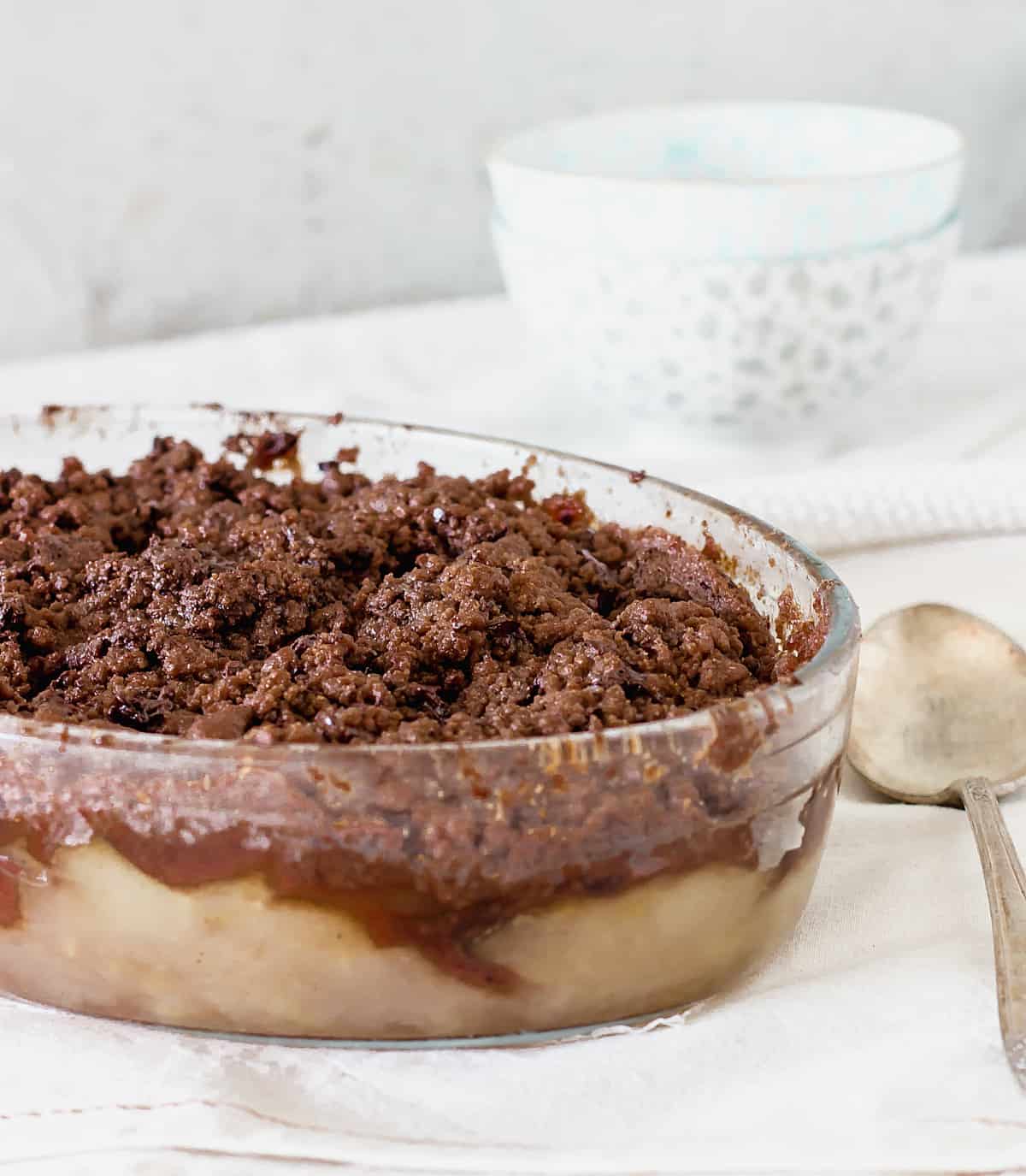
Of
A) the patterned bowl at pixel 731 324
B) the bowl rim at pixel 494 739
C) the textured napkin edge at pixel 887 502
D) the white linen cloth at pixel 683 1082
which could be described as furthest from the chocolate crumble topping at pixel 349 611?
the patterned bowl at pixel 731 324

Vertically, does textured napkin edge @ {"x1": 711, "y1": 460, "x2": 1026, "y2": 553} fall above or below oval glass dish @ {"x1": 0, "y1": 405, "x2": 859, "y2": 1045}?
below

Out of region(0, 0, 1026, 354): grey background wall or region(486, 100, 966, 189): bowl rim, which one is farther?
region(0, 0, 1026, 354): grey background wall

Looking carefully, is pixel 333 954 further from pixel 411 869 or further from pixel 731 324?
pixel 731 324

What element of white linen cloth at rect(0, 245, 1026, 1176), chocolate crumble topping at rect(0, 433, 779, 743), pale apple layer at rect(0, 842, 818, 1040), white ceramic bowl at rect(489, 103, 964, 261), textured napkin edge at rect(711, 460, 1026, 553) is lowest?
textured napkin edge at rect(711, 460, 1026, 553)

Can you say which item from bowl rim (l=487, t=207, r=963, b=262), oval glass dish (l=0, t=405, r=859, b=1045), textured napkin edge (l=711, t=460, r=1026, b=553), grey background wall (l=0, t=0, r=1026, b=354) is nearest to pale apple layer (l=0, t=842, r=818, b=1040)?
oval glass dish (l=0, t=405, r=859, b=1045)

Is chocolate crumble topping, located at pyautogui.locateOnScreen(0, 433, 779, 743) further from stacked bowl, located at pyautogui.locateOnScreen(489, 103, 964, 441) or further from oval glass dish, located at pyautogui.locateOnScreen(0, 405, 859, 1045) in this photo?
stacked bowl, located at pyautogui.locateOnScreen(489, 103, 964, 441)
